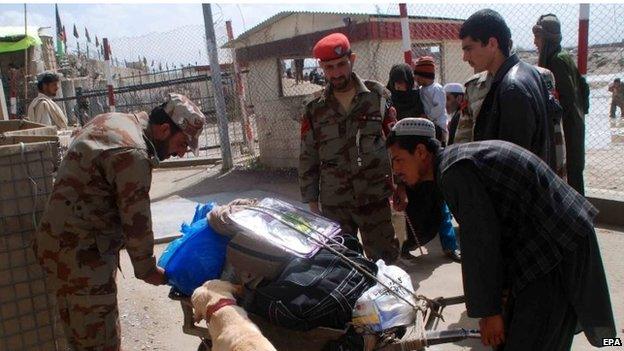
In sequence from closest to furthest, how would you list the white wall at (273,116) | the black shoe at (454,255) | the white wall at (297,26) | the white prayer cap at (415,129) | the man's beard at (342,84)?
1. the white prayer cap at (415,129)
2. the man's beard at (342,84)
3. the black shoe at (454,255)
4. the white wall at (297,26)
5. the white wall at (273,116)

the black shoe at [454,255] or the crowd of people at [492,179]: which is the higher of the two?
the crowd of people at [492,179]

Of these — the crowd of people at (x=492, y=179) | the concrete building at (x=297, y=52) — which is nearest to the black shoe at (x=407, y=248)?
the crowd of people at (x=492, y=179)

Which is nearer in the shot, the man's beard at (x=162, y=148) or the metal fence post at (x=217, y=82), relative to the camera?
the man's beard at (x=162, y=148)

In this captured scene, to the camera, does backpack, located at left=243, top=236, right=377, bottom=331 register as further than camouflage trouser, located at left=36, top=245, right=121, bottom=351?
No

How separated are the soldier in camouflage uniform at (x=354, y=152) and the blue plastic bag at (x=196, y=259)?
44.2 inches

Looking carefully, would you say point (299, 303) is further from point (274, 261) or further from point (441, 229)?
point (441, 229)

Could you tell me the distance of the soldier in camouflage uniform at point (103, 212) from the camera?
221cm

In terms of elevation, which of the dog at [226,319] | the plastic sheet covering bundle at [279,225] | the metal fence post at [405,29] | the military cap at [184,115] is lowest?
the dog at [226,319]

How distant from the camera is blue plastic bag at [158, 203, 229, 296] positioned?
2.21 metres

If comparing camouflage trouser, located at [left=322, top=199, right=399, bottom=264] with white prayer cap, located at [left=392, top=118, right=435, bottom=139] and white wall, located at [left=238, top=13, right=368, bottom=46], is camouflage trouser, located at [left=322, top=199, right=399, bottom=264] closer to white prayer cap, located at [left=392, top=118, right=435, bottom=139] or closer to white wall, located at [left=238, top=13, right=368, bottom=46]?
white prayer cap, located at [left=392, top=118, right=435, bottom=139]

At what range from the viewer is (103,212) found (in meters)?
2.35

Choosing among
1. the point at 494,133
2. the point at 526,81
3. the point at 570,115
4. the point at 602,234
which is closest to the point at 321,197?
the point at 494,133

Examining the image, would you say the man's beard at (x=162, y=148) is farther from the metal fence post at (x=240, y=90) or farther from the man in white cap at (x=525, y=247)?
the metal fence post at (x=240, y=90)

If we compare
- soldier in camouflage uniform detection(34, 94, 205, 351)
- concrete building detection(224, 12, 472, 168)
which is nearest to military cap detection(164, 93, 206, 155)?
soldier in camouflage uniform detection(34, 94, 205, 351)
